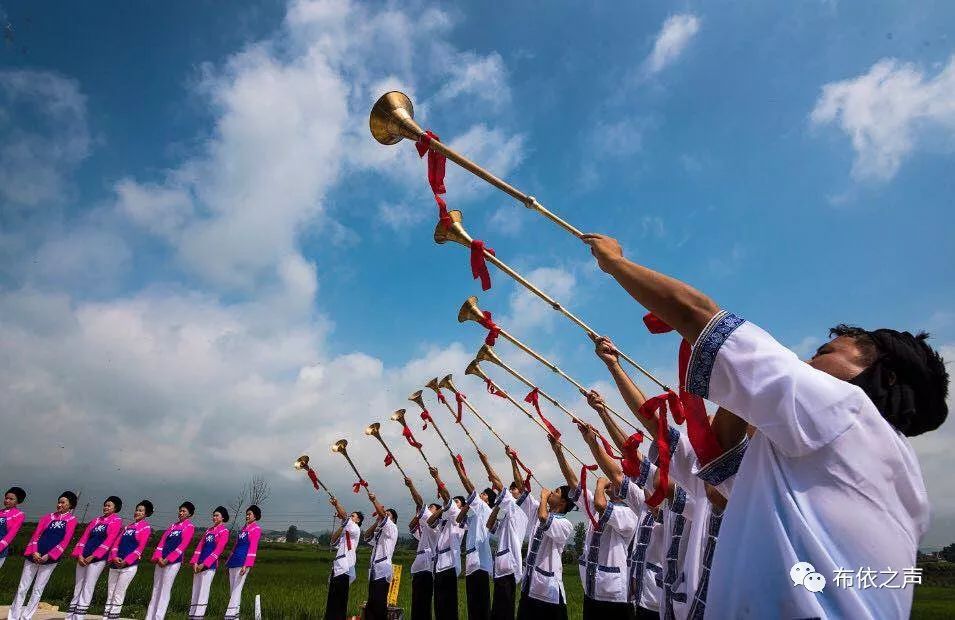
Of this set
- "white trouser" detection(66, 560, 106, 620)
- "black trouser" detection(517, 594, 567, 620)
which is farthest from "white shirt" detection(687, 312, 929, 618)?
"white trouser" detection(66, 560, 106, 620)

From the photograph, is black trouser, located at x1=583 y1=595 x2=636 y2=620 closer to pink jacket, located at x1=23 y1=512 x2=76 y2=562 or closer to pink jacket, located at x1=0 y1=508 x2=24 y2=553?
pink jacket, located at x1=23 y1=512 x2=76 y2=562

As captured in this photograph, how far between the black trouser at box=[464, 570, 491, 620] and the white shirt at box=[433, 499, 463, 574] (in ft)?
2.37

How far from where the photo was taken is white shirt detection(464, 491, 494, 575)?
1079 cm

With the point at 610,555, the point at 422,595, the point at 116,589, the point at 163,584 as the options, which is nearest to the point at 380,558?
the point at 422,595

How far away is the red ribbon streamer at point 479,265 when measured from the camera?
397 centimetres

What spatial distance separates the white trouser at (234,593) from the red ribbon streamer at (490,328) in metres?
8.19

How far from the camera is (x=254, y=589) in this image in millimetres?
22469

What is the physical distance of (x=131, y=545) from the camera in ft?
39.1

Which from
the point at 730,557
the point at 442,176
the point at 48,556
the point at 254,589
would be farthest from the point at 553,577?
the point at 254,589

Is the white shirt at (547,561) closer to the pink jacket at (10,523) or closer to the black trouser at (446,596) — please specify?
the black trouser at (446,596)

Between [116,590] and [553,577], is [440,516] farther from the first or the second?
[116,590]

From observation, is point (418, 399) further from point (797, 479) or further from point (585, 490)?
point (797, 479)

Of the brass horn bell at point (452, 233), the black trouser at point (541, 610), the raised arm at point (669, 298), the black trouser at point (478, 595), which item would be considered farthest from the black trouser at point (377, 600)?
the raised arm at point (669, 298)

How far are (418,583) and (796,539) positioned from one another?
39.7ft
